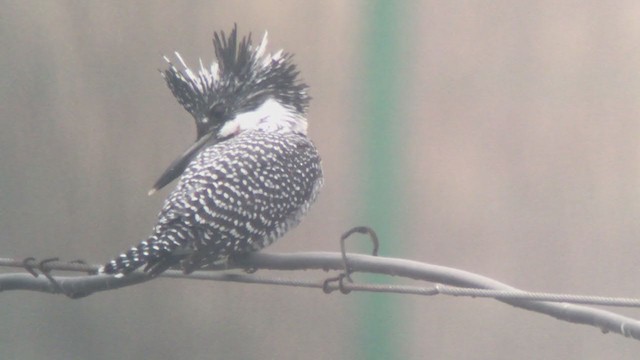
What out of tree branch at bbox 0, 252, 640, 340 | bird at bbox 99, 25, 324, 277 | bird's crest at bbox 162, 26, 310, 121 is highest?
bird's crest at bbox 162, 26, 310, 121

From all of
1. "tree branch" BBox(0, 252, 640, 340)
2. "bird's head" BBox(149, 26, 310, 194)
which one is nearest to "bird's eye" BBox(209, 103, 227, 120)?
"bird's head" BBox(149, 26, 310, 194)

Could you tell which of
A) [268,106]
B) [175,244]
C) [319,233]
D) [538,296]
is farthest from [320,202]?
[538,296]

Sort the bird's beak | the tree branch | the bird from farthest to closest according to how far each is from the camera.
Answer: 1. the bird's beak
2. the bird
3. the tree branch

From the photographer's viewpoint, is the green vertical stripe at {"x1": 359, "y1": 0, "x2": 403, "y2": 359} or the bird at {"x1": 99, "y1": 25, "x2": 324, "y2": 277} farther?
the green vertical stripe at {"x1": 359, "y1": 0, "x2": 403, "y2": 359}

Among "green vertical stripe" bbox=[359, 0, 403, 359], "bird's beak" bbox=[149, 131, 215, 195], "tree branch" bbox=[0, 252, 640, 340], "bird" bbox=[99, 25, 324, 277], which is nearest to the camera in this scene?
"tree branch" bbox=[0, 252, 640, 340]

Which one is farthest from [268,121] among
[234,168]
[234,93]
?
[234,168]

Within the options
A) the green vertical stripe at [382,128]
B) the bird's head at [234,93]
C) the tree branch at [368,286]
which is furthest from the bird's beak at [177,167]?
the green vertical stripe at [382,128]

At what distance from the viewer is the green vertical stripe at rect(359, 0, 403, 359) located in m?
1.19

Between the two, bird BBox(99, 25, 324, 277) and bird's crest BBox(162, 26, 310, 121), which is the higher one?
bird's crest BBox(162, 26, 310, 121)

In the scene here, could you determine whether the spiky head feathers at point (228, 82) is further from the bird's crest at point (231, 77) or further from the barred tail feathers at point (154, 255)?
the barred tail feathers at point (154, 255)

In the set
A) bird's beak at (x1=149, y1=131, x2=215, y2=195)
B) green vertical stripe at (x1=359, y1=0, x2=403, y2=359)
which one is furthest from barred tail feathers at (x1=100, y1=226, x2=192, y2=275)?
green vertical stripe at (x1=359, y1=0, x2=403, y2=359)

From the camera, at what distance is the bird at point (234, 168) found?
81 centimetres

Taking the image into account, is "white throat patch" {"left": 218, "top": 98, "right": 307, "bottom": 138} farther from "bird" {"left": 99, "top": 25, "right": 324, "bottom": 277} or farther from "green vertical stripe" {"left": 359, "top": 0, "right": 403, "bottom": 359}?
"green vertical stripe" {"left": 359, "top": 0, "right": 403, "bottom": 359}

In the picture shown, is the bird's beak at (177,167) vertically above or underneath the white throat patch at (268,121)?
underneath
